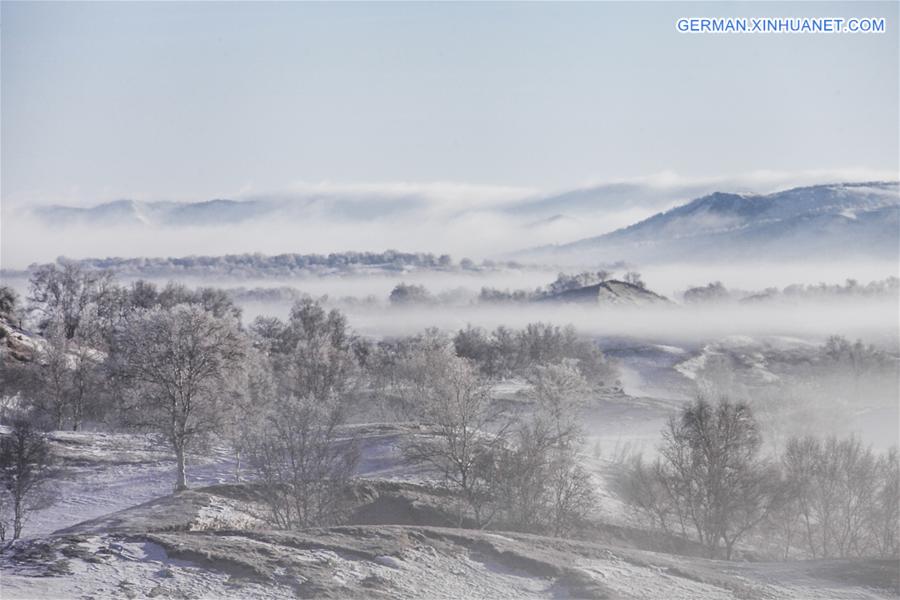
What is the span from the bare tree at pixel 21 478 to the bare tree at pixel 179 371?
5.98m

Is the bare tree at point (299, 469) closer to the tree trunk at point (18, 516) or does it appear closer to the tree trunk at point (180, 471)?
the tree trunk at point (180, 471)

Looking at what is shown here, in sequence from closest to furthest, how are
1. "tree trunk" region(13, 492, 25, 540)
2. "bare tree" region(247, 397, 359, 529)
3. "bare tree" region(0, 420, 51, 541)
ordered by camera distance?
"tree trunk" region(13, 492, 25, 540)
"bare tree" region(247, 397, 359, 529)
"bare tree" region(0, 420, 51, 541)

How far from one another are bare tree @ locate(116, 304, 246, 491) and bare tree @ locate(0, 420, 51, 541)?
5976 millimetres

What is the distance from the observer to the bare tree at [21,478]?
40.2 meters

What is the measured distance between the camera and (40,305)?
110938mm

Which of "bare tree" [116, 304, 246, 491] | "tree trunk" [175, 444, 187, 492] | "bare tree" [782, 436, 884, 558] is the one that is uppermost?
"bare tree" [116, 304, 246, 491]


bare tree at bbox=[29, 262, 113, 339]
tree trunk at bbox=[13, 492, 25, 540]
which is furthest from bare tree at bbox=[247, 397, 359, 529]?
bare tree at bbox=[29, 262, 113, 339]

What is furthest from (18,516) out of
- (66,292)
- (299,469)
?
(66,292)

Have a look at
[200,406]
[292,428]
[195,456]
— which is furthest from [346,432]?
[292,428]

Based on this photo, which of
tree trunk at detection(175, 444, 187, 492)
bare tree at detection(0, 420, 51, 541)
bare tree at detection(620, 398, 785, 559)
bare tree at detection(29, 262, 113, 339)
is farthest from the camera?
bare tree at detection(29, 262, 113, 339)

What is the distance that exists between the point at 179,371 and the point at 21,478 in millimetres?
10094

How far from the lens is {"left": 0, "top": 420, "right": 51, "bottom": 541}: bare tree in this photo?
4025 centimetres

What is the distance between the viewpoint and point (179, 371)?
4809 cm

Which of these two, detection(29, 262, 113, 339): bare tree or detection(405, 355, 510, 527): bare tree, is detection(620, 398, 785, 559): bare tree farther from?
detection(29, 262, 113, 339): bare tree
